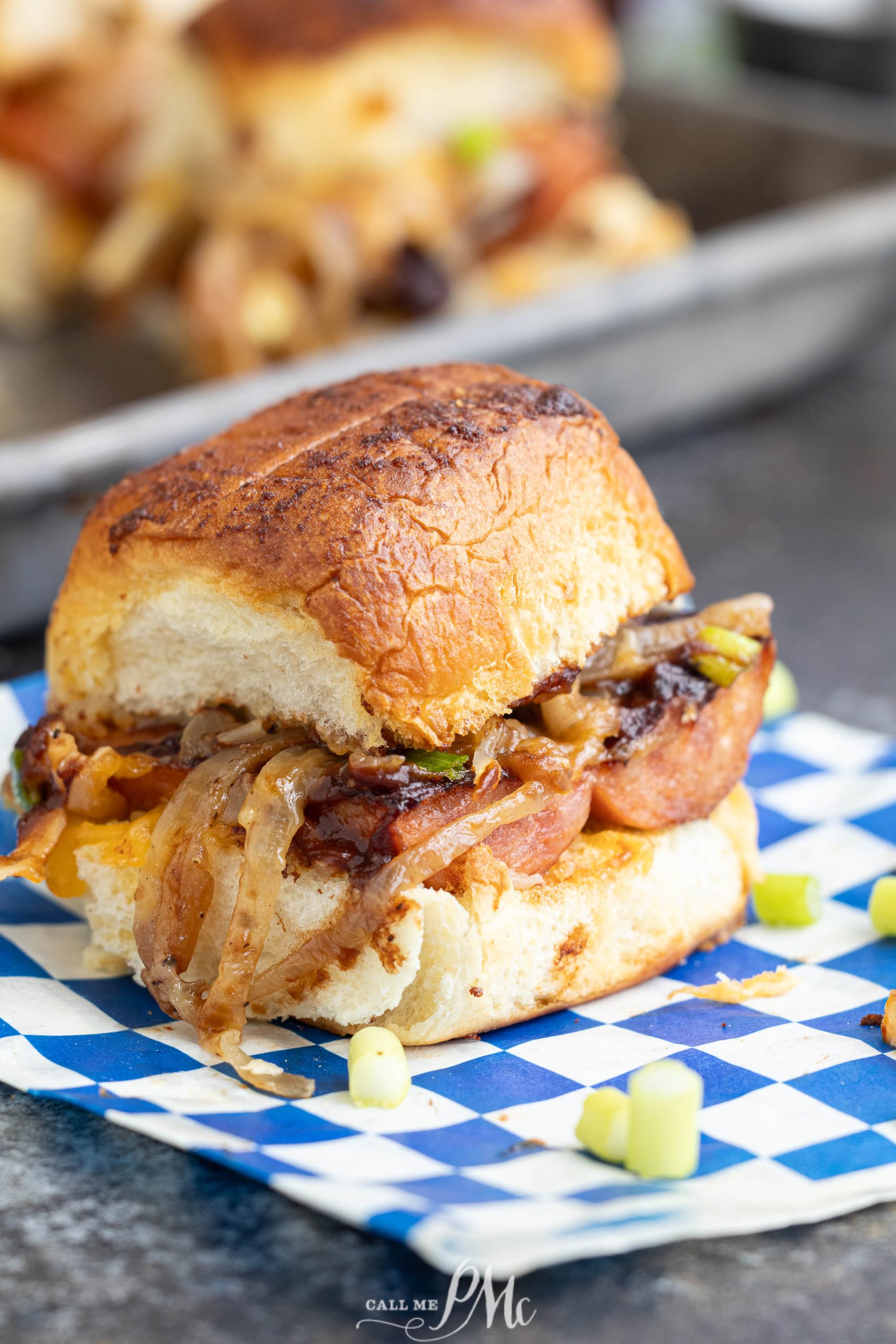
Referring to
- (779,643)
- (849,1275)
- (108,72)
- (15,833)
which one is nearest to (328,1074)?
(849,1275)

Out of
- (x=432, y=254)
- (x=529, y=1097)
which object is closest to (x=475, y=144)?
(x=432, y=254)

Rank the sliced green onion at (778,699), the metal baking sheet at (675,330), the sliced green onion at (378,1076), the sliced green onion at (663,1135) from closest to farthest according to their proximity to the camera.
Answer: the sliced green onion at (663,1135) → the sliced green onion at (378,1076) → the sliced green onion at (778,699) → the metal baking sheet at (675,330)

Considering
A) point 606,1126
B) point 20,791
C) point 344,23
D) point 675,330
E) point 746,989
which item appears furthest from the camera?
point 344,23

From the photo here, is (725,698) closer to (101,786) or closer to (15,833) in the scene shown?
(101,786)

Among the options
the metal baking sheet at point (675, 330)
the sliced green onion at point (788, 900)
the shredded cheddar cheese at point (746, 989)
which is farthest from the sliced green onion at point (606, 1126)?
the metal baking sheet at point (675, 330)

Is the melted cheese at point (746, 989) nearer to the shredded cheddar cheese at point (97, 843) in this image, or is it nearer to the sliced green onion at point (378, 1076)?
the sliced green onion at point (378, 1076)

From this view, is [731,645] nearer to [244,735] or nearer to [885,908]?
[885,908]
